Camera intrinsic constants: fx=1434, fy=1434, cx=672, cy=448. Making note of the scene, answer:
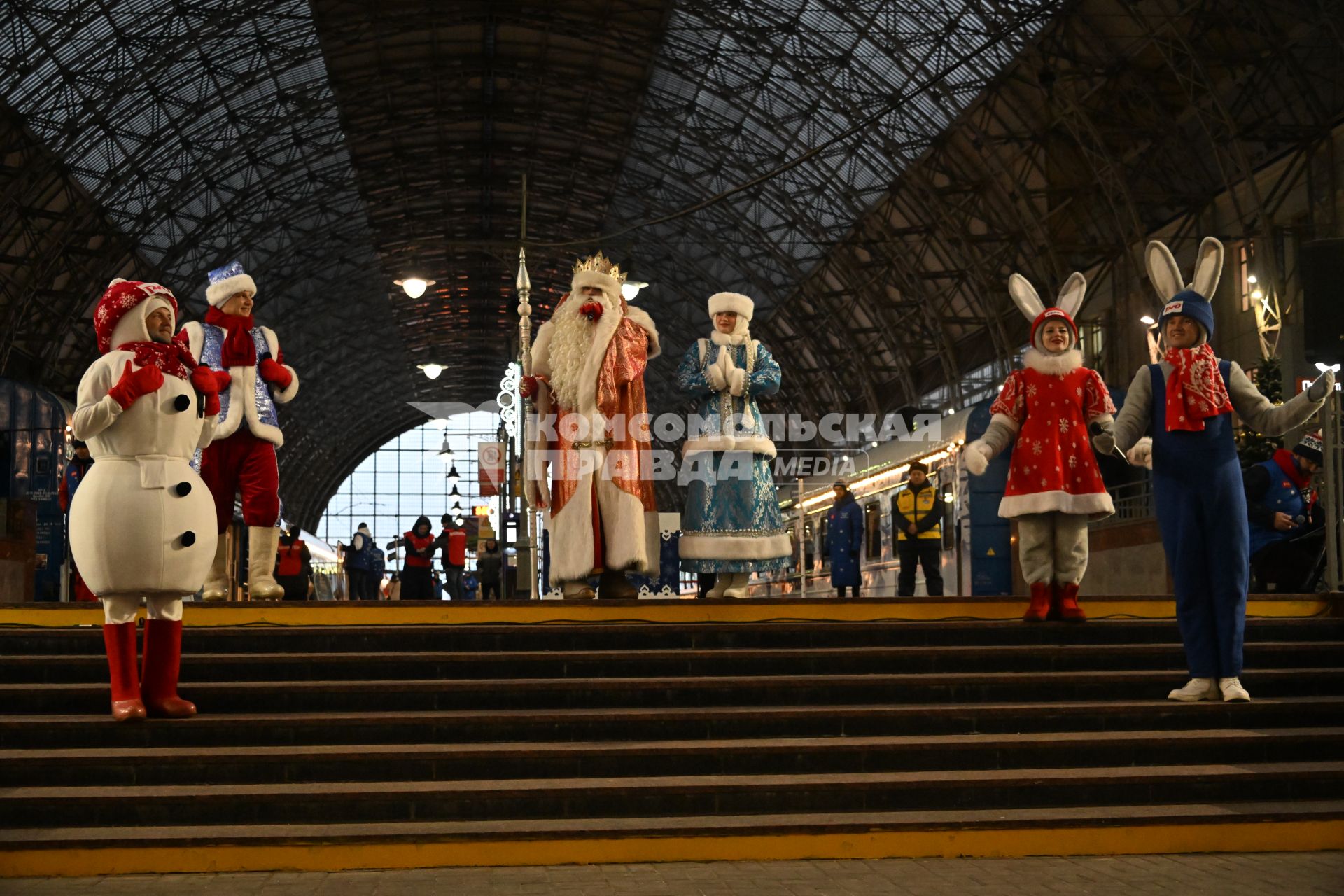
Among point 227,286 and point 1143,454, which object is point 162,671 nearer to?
point 227,286

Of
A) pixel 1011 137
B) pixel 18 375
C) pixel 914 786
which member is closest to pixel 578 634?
pixel 914 786

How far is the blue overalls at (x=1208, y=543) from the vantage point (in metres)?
6.76

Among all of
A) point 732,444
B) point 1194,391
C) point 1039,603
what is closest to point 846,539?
point 732,444

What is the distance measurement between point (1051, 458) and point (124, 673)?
4873mm

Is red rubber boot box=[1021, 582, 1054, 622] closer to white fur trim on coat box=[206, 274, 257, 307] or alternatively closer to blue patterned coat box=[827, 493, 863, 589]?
white fur trim on coat box=[206, 274, 257, 307]

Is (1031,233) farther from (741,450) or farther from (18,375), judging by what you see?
(18,375)

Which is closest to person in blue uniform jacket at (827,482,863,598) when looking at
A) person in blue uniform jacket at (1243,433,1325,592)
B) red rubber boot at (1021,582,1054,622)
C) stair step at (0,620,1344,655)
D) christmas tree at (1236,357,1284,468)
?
christmas tree at (1236,357,1284,468)

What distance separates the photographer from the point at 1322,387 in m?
6.73

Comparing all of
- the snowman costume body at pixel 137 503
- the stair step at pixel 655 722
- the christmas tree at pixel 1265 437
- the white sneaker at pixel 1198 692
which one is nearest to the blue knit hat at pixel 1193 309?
the white sneaker at pixel 1198 692

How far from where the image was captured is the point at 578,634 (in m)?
7.50

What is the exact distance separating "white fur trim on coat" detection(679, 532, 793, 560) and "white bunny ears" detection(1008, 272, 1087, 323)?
2.06 metres

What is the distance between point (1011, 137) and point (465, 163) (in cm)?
1911

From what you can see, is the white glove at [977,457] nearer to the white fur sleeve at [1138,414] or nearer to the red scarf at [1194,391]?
the white fur sleeve at [1138,414]

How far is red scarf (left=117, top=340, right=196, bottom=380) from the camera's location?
6.40 m
